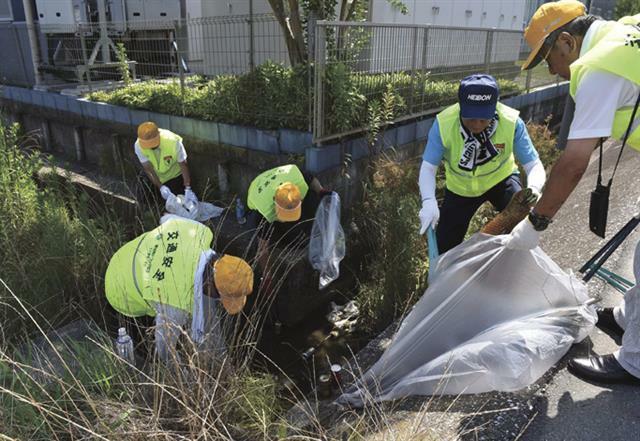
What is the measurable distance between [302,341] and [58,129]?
6084 mm

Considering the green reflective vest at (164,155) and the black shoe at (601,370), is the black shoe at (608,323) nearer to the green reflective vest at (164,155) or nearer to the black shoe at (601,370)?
the black shoe at (601,370)

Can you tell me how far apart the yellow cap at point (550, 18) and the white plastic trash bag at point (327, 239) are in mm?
2155

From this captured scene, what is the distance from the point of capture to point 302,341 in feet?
14.4

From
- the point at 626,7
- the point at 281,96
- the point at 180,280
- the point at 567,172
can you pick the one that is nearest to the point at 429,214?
the point at 567,172

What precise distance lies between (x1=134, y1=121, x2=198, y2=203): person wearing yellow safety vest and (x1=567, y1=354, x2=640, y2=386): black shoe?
4.07 meters

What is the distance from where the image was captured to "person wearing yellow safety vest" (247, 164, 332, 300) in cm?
382

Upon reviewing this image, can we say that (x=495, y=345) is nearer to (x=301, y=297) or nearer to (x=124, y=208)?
(x=301, y=297)

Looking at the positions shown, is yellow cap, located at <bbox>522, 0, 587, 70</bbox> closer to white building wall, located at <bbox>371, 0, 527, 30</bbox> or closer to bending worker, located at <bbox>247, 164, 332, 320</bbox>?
bending worker, located at <bbox>247, 164, 332, 320</bbox>

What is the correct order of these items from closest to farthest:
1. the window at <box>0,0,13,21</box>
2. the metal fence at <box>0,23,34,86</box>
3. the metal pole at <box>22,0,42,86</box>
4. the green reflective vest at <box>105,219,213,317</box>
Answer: the green reflective vest at <box>105,219,213,317</box> < the metal pole at <box>22,0,42,86</box> < the metal fence at <box>0,23,34,86</box> < the window at <box>0,0,13,21</box>

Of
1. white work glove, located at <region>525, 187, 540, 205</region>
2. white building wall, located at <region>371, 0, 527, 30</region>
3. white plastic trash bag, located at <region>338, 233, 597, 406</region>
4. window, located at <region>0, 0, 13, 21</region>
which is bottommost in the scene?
white plastic trash bag, located at <region>338, 233, 597, 406</region>

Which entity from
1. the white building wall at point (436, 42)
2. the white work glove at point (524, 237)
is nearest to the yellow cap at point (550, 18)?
the white work glove at point (524, 237)

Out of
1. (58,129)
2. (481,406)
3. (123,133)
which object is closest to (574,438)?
(481,406)

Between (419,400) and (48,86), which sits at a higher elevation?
(48,86)

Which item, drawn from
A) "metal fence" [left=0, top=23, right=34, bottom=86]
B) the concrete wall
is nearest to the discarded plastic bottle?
the concrete wall
